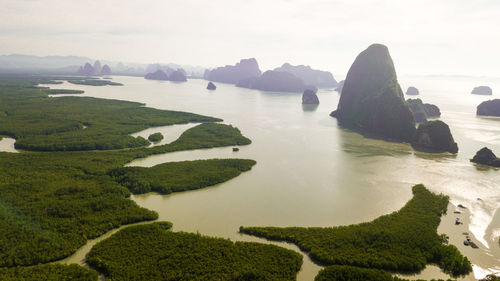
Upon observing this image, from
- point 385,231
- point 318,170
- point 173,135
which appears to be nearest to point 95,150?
point 173,135

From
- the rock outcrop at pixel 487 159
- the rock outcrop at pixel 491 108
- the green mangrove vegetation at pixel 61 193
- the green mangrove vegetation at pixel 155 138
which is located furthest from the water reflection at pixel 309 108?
the green mangrove vegetation at pixel 155 138

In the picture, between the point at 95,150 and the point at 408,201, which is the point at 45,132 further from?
the point at 408,201

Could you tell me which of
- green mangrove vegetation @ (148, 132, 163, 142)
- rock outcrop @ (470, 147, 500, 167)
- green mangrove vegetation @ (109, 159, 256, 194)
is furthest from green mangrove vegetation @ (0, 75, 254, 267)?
rock outcrop @ (470, 147, 500, 167)

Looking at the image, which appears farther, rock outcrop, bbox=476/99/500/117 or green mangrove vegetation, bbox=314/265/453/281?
rock outcrop, bbox=476/99/500/117

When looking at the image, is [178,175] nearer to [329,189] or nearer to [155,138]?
[329,189]

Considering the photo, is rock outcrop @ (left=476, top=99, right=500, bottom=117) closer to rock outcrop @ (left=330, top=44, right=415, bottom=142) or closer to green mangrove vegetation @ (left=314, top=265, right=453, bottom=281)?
rock outcrop @ (left=330, top=44, right=415, bottom=142)

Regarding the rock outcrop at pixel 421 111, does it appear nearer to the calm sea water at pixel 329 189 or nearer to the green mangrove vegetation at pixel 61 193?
the calm sea water at pixel 329 189

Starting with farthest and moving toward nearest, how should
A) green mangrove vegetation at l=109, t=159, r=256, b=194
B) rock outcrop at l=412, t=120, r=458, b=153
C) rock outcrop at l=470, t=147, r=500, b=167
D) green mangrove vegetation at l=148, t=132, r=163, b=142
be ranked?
green mangrove vegetation at l=148, t=132, r=163, b=142 < rock outcrop at l=412, t=120, r=458, b=153 < rock outcrop at l=470, t=147, r=500, b=167 < green mangrove vegetation at l=109, t=159, r=256, b=194
